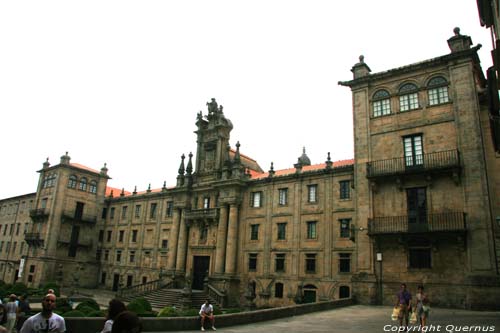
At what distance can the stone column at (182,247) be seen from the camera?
40500mm

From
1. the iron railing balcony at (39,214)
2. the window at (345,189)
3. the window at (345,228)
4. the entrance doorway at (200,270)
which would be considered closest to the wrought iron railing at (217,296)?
the entrance doorway at (200,270)

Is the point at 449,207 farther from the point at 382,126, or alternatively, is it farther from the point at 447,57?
the point at 447,57

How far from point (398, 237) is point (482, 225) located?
485 centimetres

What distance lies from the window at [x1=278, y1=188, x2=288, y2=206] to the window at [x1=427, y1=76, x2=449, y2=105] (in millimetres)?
14913

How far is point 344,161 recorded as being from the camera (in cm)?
3381

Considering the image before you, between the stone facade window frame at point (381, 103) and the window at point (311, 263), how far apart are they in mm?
12748

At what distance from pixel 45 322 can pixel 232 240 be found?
102 feet

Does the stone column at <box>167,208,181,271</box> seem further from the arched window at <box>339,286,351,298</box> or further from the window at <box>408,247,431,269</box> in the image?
the window at <box>408,247,431,269</box>

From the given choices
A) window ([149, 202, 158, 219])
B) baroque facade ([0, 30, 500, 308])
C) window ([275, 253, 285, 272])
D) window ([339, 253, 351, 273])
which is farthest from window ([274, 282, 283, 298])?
window ([149, 202, 158, 219])

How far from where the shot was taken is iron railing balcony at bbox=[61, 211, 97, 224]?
168 ft

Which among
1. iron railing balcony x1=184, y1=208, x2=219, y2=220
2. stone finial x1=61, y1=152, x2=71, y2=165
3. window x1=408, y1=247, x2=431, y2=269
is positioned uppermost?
stone finial x1=61, y1=152, x2=71, y2=165

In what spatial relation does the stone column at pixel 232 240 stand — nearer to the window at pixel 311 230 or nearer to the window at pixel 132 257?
the window at pixel 311 230

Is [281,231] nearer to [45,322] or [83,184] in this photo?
[45,322]

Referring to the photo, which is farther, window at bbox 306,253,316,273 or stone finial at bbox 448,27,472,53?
window at bbox 306,253,316,273
